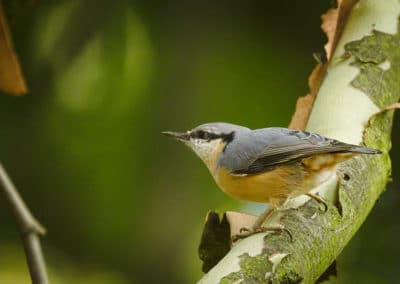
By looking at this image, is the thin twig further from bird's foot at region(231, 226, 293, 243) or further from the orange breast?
the orange breast

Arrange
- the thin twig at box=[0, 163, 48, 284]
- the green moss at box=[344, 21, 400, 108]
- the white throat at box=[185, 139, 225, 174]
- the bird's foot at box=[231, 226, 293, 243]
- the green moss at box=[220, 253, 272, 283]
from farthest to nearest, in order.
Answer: the white throat at box=[185, 139, 225, 174], the green moss at box=[344, 21, 400, 108], the bird's foot at box=[231, 226, 293, 243], the green moss at box=[220, 253, 272, 283], the thin twig at box=[0, 163, 48, 284]

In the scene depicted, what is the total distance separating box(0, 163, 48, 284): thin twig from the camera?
0.87 m

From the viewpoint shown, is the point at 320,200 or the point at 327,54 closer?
the point at 320,200

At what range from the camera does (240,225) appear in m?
1.98

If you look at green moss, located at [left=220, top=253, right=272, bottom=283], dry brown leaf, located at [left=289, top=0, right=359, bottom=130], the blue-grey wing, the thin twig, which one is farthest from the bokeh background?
the thin twig

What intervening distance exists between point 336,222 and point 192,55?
171 cm

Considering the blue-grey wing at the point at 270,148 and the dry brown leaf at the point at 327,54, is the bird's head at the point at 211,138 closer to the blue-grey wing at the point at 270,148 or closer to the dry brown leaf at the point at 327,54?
the blue-grey wing at the point at 270,148

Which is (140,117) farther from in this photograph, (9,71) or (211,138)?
(9,71)

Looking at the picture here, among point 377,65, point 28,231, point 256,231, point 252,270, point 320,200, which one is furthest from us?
point 377,65

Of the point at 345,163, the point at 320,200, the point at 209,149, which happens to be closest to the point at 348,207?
the point at 320,200

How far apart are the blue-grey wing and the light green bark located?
10 centimetres

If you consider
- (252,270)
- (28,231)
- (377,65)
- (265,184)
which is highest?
(28,231)

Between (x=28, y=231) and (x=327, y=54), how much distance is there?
1826 mm

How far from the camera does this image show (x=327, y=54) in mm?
2557
